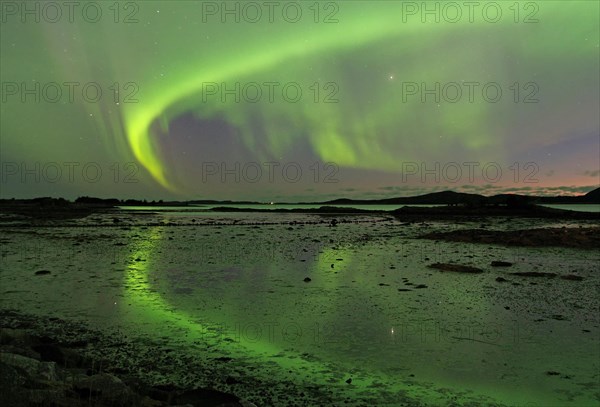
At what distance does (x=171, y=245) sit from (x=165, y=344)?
22.3 metres

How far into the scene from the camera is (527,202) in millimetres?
97750

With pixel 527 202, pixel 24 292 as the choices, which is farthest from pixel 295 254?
pixel 527 202

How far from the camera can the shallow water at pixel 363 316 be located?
290 inches

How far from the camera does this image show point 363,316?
1141cm

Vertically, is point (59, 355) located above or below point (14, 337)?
below

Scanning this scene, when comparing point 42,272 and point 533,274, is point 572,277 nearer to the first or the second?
point 533,274

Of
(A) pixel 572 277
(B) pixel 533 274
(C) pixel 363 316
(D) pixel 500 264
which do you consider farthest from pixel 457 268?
(C) pixel 363 316

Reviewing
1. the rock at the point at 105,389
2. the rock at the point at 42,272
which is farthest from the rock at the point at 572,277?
the rock at the point at 42,272

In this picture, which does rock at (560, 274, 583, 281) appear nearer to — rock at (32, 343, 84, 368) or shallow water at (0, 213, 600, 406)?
shallow water at (0, 213, 600, 406)

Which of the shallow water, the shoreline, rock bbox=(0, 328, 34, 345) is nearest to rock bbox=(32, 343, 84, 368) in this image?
the shoreline

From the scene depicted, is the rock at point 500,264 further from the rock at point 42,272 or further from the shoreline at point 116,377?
the rock at point 42,272

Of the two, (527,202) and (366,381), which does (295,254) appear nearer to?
(366,381)

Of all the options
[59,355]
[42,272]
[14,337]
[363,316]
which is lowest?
[363,316]

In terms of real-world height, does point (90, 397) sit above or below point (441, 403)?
above
